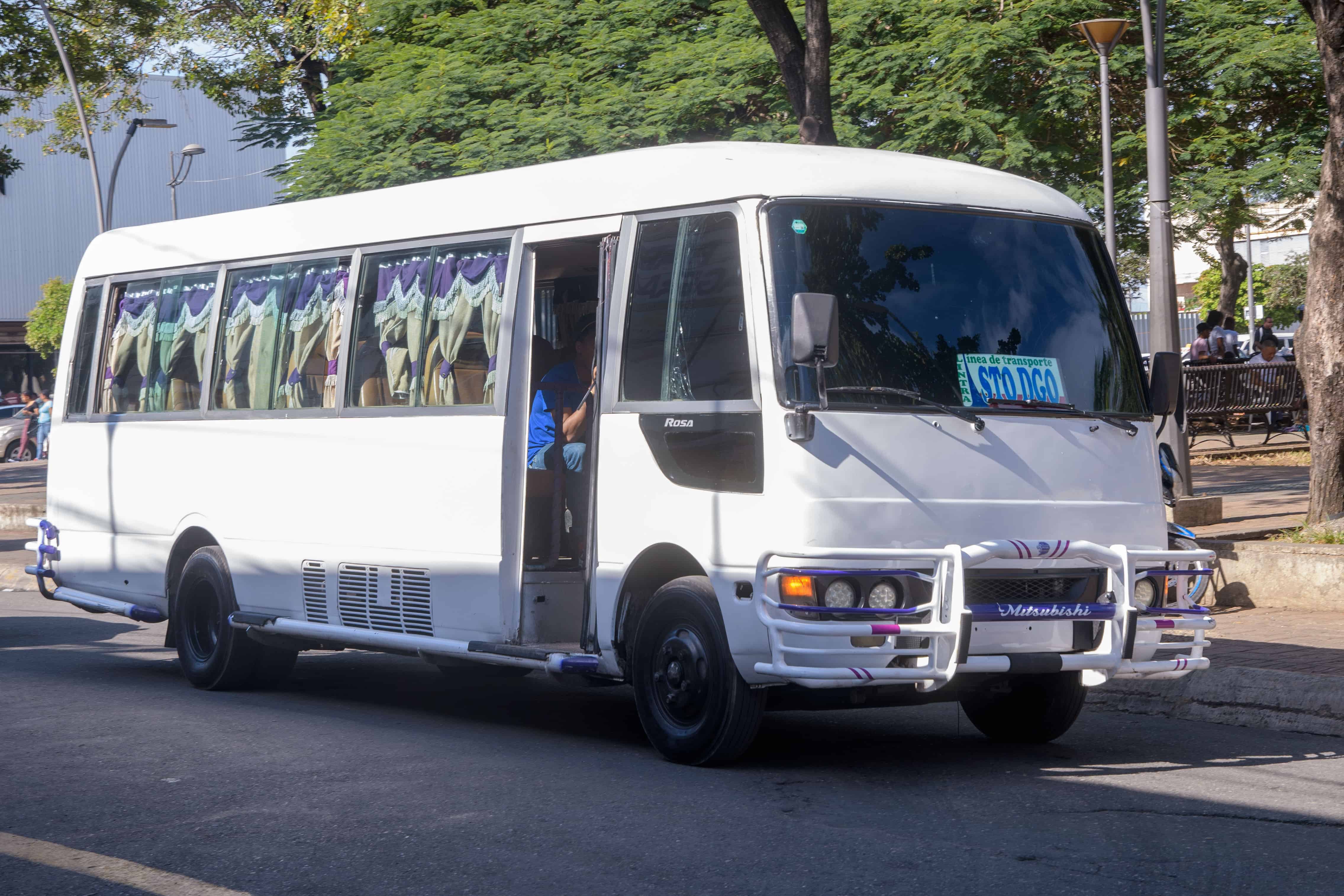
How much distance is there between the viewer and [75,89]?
93.8ft

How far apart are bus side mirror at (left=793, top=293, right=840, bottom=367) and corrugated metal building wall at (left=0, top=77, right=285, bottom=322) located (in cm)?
6089

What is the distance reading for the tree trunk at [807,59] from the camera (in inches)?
529

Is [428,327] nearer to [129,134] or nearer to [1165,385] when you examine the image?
[1165,385]

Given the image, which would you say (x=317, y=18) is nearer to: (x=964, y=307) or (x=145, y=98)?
(x=964, y=307)

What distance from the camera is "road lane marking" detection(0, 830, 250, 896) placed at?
5.21 meters

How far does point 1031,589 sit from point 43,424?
36.6m

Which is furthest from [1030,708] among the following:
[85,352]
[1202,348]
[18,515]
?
[1202,348]

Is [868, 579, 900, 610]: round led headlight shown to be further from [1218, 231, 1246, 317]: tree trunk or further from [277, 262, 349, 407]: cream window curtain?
[1218, 231, 1246, 317]: tree trunk

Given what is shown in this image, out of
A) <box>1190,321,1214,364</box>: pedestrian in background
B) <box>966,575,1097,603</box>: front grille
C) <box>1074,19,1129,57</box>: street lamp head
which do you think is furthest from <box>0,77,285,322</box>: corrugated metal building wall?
<box>966,575,1097,603</box>: front grille

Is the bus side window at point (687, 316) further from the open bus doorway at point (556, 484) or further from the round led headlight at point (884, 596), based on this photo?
the round led headlight at point (884, 596)

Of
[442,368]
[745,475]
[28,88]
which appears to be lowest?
[745,475]

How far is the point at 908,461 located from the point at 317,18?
21632 mm

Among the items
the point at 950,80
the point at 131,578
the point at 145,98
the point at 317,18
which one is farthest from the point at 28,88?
the point at 145,98

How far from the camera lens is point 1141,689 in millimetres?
9031
